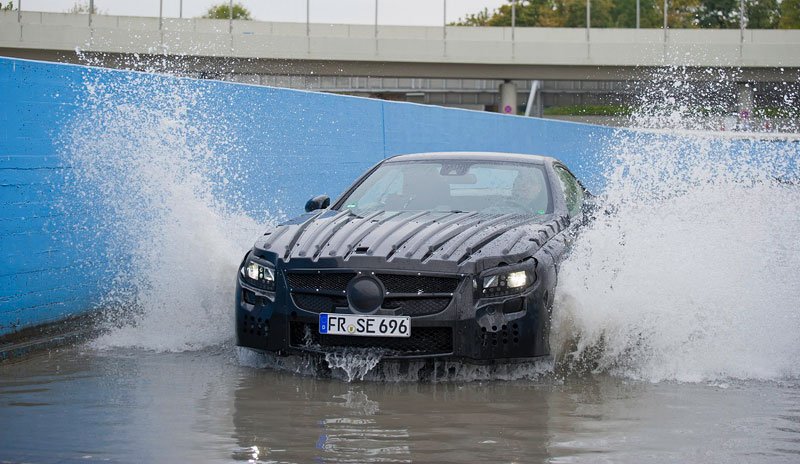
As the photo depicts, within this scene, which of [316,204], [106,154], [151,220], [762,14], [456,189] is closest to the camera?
[456,189]

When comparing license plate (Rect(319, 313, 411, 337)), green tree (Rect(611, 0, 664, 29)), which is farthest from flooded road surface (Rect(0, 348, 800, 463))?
green tree (Rect(611, 0, 664, 29))

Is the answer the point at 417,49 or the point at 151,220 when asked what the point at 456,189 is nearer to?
the point at 151,220

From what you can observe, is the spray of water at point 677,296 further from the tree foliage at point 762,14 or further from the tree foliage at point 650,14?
the tree foliage at point 762,14

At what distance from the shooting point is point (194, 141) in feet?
38.7

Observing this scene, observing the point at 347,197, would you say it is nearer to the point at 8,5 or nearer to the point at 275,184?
the point at 275,184

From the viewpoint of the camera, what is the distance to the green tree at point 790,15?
9444cm

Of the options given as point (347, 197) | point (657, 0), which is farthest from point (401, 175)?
point (657, 0)

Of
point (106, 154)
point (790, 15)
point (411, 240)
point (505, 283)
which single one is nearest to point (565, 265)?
point (505, 283)

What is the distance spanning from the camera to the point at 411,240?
295 inches

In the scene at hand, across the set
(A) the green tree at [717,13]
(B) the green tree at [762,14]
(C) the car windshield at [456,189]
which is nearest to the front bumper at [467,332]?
(C) the car windshield at [456,189]

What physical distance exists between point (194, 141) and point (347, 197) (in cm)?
314

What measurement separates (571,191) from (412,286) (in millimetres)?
2526

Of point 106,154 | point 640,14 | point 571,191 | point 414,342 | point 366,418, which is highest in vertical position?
point 640,14

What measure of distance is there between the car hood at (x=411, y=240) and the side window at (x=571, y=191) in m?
0.60
